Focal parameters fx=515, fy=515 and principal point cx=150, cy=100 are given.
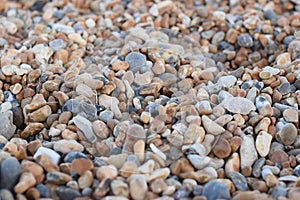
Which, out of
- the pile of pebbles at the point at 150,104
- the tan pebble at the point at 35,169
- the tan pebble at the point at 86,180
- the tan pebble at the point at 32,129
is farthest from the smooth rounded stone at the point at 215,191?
the tan pebble at the point at 32,129

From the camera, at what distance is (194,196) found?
1.06 metres

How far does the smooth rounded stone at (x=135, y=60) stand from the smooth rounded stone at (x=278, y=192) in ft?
1.77

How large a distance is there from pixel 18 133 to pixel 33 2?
823 millimetres

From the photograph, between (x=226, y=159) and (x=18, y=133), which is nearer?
(x=226, y=159)

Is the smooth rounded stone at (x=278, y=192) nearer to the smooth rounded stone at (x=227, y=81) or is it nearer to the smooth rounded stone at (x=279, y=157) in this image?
the smooth rounded stone at (x=279, y=157)

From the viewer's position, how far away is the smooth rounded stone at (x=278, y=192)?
3.49 feet

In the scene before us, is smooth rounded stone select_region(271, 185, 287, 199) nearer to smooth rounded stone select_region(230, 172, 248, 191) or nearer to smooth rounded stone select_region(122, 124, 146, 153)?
smooth rounded stone select_region(230, 172, 248, 191)

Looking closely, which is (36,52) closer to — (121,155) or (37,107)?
(37,107)

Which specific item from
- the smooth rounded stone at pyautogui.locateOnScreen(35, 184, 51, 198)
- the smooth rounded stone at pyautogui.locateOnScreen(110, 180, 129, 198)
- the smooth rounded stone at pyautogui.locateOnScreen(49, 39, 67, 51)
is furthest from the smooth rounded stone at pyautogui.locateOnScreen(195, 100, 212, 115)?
the smooth rounded stone at pyautogui.locateOnScreen(49, 39, 67, 51)

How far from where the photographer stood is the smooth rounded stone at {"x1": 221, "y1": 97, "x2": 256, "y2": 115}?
50.0 inches

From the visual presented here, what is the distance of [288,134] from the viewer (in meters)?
1.25

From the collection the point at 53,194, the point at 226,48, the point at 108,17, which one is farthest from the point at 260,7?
the point at 53,194

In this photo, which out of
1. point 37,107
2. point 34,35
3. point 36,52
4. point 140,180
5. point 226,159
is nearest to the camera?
point 140,180

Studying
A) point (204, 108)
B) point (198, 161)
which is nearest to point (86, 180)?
point (198, 161)
